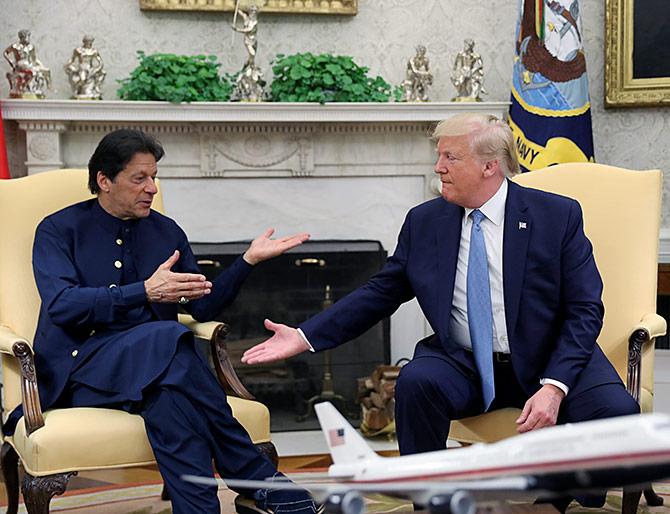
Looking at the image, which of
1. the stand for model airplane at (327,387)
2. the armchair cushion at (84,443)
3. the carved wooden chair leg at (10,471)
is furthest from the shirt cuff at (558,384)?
the stand for model airplane at (327,387)

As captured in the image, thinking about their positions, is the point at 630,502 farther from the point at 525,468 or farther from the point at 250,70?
the point at 250,70

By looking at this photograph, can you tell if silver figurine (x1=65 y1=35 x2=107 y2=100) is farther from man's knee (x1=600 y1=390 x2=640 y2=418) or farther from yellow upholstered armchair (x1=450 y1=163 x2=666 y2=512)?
man's knee (x1=600 y1=390 x2=640 y2=418)

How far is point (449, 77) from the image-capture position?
5.00 m

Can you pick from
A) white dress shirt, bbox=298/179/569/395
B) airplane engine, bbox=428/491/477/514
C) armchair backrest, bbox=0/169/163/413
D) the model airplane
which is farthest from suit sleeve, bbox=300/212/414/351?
airplane engine, bbox=428/491/477/514

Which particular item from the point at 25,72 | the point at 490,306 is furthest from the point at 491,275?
the point at 25,72

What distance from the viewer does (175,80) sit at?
4484 millimetres

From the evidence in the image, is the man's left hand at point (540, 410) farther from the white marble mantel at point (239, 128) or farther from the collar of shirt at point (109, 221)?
the white marble mantel at point (239, 128)

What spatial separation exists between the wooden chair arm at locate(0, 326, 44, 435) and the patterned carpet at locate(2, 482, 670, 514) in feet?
2.86

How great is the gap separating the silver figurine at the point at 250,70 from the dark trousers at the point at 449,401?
225cm

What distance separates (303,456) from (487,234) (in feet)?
6.04

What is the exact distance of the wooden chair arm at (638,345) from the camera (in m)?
Answer: 2.77

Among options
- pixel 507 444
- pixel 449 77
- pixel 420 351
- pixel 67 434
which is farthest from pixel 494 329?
pixel 449 77

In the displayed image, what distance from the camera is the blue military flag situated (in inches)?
174

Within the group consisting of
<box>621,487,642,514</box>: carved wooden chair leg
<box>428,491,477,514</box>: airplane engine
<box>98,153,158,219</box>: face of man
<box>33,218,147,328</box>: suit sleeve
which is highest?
<box>98,153,158,219</box>: face of man
